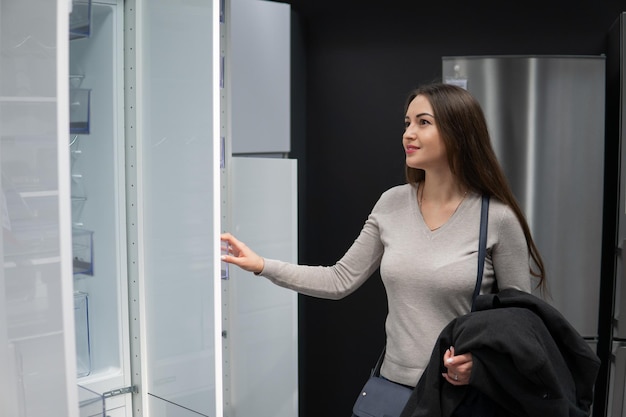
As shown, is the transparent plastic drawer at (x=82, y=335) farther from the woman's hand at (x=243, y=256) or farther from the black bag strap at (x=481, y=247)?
the black bag strap at (x=481, y=247)

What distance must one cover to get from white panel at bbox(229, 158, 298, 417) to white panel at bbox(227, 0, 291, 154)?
0.12 metres

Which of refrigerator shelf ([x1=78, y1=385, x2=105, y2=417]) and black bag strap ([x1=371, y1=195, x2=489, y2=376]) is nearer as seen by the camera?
refrigerator shelf ([x1=78, y1=385, x2=105, y2=417])

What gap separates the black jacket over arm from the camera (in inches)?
62.4

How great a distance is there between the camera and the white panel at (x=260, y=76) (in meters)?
2.64

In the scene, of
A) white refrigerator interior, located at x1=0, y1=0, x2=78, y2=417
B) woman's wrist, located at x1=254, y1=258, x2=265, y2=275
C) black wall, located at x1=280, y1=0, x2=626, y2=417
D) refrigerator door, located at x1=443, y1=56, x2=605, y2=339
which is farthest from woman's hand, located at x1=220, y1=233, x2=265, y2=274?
black wall, located at x1=280, y1=0, x2=626, y2=417

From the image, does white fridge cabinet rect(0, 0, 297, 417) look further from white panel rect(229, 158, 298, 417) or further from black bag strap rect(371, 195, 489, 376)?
white panel rect(229, 158, 298, 417)

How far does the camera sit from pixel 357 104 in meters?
3.62

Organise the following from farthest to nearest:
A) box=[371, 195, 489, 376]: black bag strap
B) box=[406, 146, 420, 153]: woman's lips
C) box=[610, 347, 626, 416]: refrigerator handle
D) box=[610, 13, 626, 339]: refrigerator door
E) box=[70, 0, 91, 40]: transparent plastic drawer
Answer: box=[610, 347, 626, 416]: refrigerator handle < box=[610, 13, 626, 339]: refrigerator door < box=[406, 146, 420, 153]: woman's lips < box=[371, 195, 489, 376]: black bag strap < box=[70, 0, 91, 40]: transparent plastic drawer

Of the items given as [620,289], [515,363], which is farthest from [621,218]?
[515,363]

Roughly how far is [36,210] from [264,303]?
144 cm

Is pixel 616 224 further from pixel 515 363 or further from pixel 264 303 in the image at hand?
pixel 515 363

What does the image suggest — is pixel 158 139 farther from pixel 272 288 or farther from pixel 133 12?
pixel 272 288

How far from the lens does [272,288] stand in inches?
112

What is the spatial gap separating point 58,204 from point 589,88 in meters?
2.21
